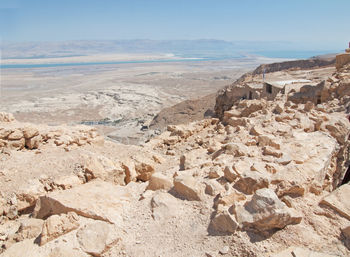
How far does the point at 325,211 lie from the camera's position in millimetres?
3297

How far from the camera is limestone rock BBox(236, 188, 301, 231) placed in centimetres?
296

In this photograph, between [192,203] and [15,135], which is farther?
[15,135]

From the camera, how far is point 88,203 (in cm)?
363

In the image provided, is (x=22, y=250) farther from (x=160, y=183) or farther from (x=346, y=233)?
(x=346, y=233)

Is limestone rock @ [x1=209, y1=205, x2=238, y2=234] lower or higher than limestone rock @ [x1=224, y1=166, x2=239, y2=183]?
lower

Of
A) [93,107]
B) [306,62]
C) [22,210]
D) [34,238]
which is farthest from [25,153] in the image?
[93,107]

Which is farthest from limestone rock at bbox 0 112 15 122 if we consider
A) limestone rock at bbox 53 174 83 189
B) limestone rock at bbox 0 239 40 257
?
limestone rock at bbox 0 239 40 257

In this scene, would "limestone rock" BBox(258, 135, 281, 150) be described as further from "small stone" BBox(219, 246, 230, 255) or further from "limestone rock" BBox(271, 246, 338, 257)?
"small stone" BBox(219, 246, 230, 255)

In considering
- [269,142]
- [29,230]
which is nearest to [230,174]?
[269,142]

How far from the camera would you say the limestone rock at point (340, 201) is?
10.6 feet

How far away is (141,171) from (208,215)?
269 cm

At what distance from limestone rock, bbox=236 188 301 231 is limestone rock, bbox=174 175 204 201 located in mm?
679

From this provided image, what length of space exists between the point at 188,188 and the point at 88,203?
1227 millimetres

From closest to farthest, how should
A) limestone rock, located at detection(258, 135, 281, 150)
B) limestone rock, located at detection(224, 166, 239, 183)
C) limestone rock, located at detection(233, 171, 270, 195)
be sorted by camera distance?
limestone rock, located at detection(233, 171, 270, 195), limestone rock, located at detection(224, 166, 239, 183), limestone rock, located at detection(258, 135, 281, 150)
